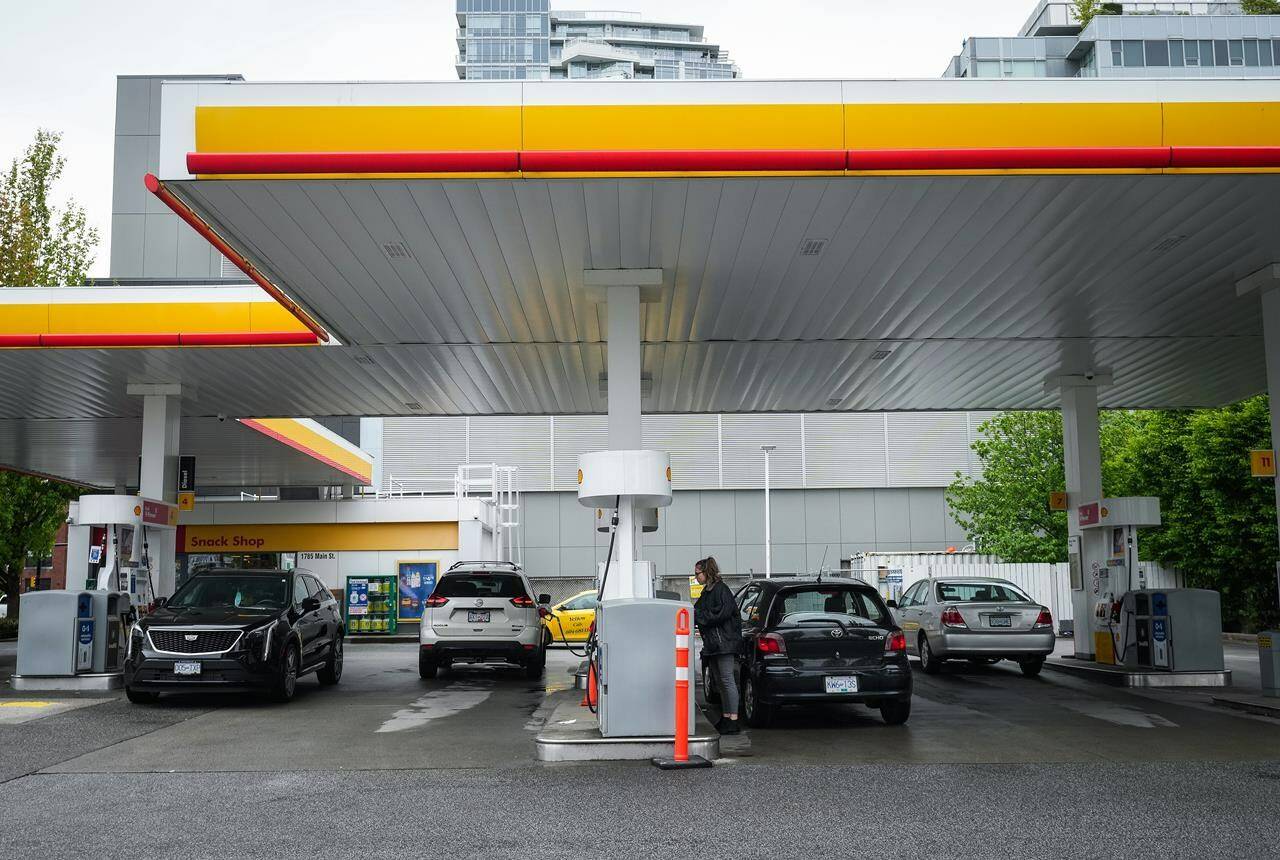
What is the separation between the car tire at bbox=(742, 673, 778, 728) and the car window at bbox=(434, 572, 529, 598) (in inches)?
211

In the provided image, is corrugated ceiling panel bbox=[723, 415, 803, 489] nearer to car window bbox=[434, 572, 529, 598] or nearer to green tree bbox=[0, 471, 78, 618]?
green tree bbox=[0, 471, 78, 618]

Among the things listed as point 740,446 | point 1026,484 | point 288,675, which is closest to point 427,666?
point 288,675

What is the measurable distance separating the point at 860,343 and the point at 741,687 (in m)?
6.51

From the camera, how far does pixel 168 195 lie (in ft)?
31.8

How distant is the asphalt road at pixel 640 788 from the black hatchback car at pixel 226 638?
0.44m

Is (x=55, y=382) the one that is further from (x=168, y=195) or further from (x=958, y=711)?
(x=958, y=711)

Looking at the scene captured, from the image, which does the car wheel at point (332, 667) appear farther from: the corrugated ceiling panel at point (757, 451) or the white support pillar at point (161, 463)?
the corrugated ceiling panel at point (757, 451)

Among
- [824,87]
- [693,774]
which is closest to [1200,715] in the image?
[693,774]

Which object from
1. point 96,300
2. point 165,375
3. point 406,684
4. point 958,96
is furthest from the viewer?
point 165,375

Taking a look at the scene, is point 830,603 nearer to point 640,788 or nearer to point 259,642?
point 640,788

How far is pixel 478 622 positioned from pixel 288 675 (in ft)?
9.78

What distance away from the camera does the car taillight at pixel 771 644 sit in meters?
10.8

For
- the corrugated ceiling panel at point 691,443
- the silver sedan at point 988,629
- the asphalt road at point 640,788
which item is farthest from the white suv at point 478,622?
the corrugated ceiling panel at point 691,443

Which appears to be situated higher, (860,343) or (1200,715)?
(860,343)
